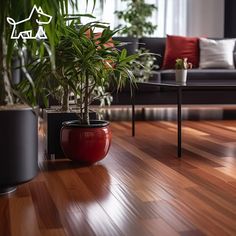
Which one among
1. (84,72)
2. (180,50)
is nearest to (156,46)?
(180,50)

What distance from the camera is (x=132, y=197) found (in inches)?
65.1

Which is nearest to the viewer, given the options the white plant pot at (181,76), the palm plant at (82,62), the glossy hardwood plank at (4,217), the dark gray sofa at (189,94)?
the glossy hardwood plank at (4,217)

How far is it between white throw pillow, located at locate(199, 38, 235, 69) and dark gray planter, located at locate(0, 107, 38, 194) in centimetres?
315

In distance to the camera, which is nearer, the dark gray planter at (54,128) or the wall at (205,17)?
the dark gray planter at (54,128)

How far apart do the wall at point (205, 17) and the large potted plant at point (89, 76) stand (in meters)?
4.01

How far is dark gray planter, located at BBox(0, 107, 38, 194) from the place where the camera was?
1545 mm

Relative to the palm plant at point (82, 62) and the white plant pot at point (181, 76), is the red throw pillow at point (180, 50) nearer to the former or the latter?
the white plant pot at point (181, 76)

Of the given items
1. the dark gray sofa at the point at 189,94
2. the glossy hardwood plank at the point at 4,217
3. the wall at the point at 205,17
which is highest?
the wall at the point at 205,17

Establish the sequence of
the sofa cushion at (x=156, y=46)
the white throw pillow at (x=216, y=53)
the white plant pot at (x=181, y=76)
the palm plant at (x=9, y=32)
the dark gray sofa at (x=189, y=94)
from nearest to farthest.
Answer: the palm plant at (x=9, y=32) → the white plant pot at (x=181, y=76) → the dark gray sofa at (x=189, y=94) → the white throw pillow at (x=216, y=53) → the sofa cushion at (x=156, y=46)

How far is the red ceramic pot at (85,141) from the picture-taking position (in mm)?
2111

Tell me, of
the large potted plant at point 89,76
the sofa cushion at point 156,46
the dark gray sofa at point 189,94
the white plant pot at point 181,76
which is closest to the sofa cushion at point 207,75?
the dark gray sofa at point 189,94

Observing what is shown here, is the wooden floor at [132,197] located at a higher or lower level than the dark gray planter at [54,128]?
lower

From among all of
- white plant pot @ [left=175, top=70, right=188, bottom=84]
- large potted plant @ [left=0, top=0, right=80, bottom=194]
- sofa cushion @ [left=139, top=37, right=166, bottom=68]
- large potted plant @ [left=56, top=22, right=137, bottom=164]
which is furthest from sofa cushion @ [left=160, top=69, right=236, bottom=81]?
large potted plant @ [left=0, top=0, right=80, bottom=194]

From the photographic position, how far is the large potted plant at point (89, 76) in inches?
78.6
